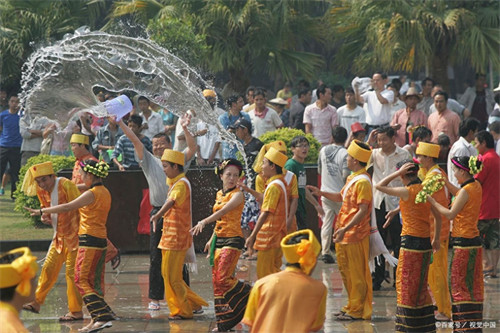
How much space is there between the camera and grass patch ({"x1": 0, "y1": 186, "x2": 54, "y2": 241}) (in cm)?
1518

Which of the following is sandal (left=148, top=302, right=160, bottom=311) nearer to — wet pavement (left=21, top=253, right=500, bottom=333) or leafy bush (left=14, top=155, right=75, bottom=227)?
wet pavement (left=21, top=253, right=500, bottom=333)

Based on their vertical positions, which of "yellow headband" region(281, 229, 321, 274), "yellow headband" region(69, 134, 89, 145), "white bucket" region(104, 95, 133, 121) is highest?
"white bucket" region(104, 95, 133, 121)

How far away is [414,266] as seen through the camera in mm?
9320

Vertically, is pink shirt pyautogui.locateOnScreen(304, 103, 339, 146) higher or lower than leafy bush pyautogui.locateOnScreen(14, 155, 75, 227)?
higher

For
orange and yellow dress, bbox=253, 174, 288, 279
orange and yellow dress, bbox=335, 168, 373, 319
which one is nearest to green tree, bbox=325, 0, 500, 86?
orange and yellow dress, bbox=335, 168, 373, 319

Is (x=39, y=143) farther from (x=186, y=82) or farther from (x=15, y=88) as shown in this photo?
(x=186, y=82)

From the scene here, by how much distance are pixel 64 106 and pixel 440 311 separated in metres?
4.88

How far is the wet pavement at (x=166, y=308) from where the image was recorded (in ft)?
33.0

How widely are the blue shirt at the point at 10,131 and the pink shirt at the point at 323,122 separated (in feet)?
18.0

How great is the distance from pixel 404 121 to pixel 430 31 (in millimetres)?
5130

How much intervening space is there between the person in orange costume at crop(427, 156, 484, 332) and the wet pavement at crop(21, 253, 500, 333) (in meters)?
0.52

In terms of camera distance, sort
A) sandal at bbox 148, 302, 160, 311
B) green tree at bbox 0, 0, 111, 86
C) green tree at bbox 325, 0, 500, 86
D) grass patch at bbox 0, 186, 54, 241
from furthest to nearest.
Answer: green tree at bbox 0, 0, 111, 86
green tree at bbox 325, 0, 500, 86
grass patch at bbox 0, 186, 54, 241
sandal at bbox 148, 302, 160, 311

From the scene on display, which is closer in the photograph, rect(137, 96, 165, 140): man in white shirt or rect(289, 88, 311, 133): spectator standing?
rect(137, 96, 165, 140): man in white shirt

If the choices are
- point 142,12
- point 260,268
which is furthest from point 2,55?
point 260,268
